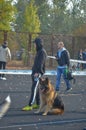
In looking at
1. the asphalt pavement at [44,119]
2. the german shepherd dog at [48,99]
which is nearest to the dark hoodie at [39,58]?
the german shepherd dog at [48,99]

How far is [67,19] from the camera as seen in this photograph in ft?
284

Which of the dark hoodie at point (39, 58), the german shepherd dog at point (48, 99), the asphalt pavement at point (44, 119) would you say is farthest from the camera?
the dark hoodie at point (39, 58)

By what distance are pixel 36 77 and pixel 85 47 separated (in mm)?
28650

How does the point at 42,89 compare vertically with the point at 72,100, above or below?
above

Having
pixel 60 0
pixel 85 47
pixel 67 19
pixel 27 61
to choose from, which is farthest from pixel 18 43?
pixel 67 19

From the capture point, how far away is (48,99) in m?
10.7

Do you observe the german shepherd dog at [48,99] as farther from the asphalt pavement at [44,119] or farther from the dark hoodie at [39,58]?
the dark hoodie at [39,58]

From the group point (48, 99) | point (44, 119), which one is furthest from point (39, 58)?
point (44, 119)

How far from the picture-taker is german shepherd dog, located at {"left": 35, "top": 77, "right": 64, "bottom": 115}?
10.6 m

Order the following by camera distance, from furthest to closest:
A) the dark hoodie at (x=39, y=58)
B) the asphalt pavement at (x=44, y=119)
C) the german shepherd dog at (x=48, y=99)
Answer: the dark hoodie at (x=39, y=58) < the german shepherd dog at (x=48, y=99) < the asphalt pavement at (x=44, y=119)

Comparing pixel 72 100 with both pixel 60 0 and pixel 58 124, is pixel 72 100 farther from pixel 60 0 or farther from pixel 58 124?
pixel 60 0

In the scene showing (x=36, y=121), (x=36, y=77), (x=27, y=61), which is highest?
(x=36, y=77)

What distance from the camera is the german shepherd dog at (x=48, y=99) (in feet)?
34.8

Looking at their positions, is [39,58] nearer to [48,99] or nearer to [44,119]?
[48,99]
